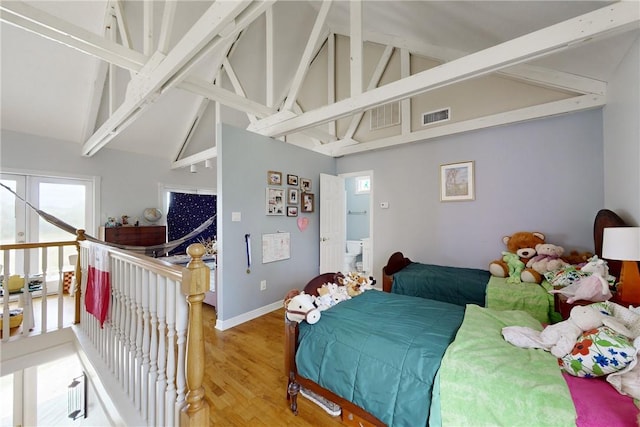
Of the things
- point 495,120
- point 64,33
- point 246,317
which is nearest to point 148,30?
point 64,33

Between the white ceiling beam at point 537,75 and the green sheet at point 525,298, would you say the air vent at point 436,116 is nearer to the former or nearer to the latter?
the white ceiling beam at point 537,75

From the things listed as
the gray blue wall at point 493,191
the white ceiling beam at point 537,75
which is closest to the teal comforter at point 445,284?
the gray blue wall at point 493,191

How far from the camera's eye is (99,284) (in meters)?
1.88

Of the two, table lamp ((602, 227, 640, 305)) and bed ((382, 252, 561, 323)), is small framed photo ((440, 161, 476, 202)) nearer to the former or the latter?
bed ((382, 252, 561, 323))

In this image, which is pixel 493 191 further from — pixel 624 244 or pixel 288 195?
pixel 288 195

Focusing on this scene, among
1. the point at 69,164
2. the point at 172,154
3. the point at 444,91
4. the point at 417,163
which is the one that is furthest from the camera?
the point at 172,154

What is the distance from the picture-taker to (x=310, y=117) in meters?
2.73

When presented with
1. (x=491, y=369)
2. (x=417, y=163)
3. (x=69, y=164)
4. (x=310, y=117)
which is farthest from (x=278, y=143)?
(x=69, y=164)

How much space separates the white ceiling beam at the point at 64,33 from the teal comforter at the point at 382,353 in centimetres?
263

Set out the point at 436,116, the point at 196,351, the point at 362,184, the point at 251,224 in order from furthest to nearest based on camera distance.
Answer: the point at 362,184, the point at 436,116, the point at 251,224, the point at 196,351

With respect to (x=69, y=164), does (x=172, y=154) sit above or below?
above

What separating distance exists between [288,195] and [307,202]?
1.20 ft

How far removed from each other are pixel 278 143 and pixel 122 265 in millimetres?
2292

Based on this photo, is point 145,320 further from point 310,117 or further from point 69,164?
point 69,164
